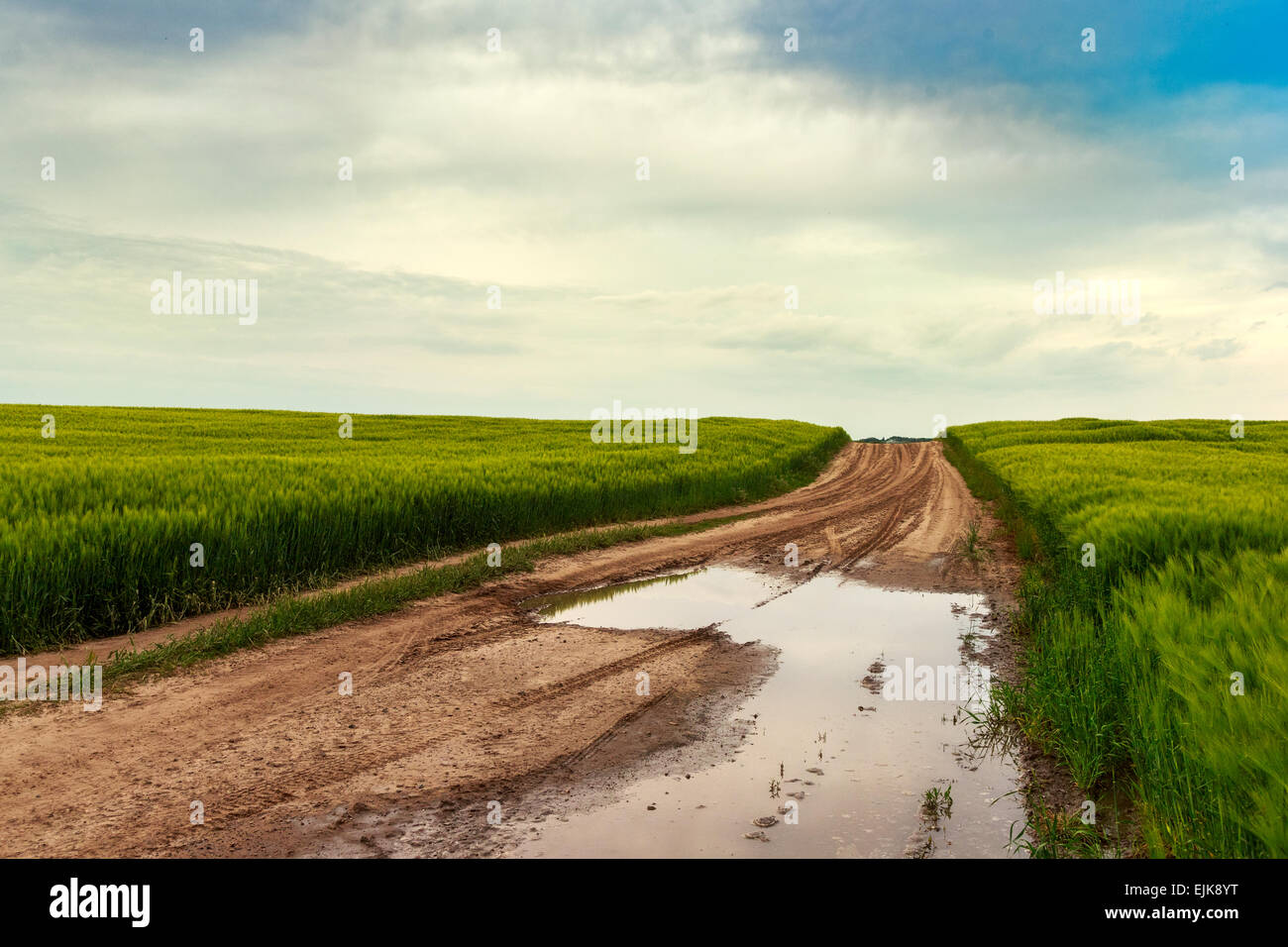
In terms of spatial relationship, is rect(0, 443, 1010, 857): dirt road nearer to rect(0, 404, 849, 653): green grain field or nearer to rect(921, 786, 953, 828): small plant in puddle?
rect(921, 786, 953, 828): small plant in puddle

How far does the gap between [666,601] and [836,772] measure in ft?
16.3

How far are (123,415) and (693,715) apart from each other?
4504 centimetres

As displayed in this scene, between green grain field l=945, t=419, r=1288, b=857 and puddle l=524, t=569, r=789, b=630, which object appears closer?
green grain field l=945, t=419, r=1288, b=857

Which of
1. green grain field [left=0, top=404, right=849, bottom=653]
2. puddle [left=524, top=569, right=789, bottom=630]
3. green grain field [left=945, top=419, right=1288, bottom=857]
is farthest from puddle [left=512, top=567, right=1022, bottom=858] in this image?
green grain field [left=0, top=404, right=849, bottom=653]

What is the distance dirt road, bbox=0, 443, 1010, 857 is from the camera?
409 centimetres

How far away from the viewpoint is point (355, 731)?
5.35 meters

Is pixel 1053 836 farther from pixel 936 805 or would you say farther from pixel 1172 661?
pixel 1172 661

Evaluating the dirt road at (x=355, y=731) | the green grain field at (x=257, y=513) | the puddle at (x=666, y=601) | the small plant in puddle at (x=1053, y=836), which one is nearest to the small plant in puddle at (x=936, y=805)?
the small plant in puddle at (x=1053, y=836)

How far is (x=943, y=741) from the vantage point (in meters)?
5.39

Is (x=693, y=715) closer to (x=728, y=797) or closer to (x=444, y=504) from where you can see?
(x=728, y=797)

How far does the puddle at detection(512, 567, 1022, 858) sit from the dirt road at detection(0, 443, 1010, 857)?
0.46 metres

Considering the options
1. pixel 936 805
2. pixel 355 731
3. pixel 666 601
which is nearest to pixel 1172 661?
pixel 936 805

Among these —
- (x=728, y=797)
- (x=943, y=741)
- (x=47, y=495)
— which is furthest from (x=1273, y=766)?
(x=47, y=495)

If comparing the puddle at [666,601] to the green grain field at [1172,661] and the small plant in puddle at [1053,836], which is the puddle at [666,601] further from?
the small plant in puddle at [1053,836]
